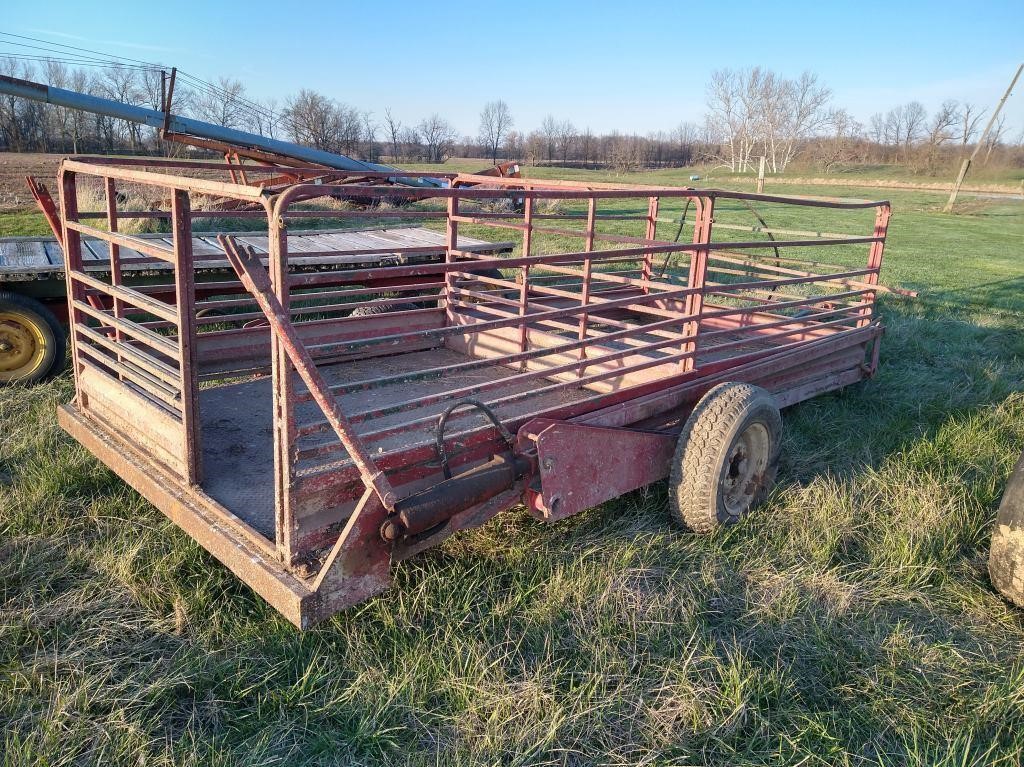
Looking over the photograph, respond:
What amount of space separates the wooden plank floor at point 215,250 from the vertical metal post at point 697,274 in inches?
83.7

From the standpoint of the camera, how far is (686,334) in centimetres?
415

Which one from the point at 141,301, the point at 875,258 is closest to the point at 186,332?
the point at 141,301

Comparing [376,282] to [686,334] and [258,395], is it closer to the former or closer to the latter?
[258,395]

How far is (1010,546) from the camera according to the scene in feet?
11.4

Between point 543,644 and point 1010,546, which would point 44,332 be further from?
point 1010,546

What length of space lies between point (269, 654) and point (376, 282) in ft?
16.7

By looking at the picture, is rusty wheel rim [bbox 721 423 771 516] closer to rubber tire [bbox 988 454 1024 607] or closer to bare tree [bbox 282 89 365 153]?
rubber tire [bbox 988 454 1024 607]

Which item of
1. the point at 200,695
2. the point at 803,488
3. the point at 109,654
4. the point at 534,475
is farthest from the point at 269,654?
the point at 803,488

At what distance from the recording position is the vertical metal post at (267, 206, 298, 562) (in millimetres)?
2340

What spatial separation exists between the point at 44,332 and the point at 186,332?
3714mm

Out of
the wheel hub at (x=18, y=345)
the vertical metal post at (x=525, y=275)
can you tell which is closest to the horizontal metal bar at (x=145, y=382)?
the vertical metal post at (x=525, y=275)

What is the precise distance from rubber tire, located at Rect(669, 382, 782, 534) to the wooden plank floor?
7.80 ft

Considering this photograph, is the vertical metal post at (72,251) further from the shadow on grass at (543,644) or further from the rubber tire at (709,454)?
the rubber tire at (709,454)

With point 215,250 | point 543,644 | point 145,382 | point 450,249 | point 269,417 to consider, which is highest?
point 450,249
